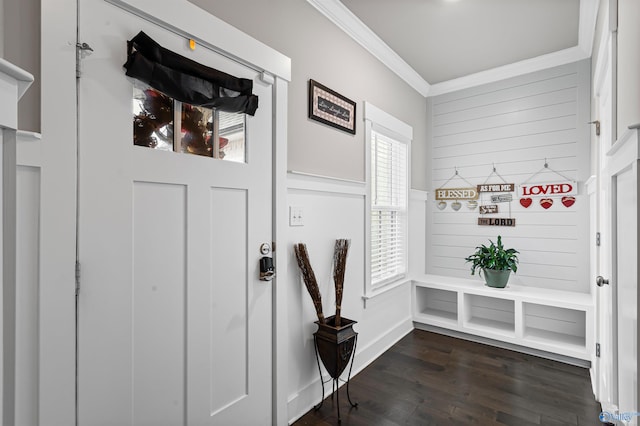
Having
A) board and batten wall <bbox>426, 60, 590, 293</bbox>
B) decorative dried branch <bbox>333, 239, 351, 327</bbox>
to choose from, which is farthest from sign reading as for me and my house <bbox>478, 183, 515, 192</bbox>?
decorative dried branch <bbox>333, 239, 351, 327</bbox>

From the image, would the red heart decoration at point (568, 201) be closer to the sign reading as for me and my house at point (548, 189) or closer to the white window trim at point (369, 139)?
the sign reading as for me and my house at point (548, 189)

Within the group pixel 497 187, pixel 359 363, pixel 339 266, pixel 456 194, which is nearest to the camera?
pixel 339 266

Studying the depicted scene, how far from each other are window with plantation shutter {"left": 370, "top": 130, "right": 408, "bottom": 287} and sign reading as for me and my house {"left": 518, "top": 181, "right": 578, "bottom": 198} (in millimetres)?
1176

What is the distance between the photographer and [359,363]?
2.68 m

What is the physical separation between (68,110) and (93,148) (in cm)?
15

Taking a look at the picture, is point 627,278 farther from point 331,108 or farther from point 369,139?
point 369,139

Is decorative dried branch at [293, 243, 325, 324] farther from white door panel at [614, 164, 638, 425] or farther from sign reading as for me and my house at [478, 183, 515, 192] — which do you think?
sign reading as for me and my house at [478, 183, 515, 192]

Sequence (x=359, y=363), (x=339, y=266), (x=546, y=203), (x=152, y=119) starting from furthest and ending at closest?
(x=546, y=203), (x=359, y=363), (x=339, y=266), (x=152, y=119)

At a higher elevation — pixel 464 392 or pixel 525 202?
pixel 525 202

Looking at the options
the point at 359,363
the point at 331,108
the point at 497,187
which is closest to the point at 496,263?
the point at 497,187

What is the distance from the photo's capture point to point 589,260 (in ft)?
9.86

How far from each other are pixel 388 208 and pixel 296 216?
1.34 metres

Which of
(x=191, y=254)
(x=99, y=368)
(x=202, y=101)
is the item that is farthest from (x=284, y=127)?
(x=99, y=368)

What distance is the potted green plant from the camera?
3188 millimetres
